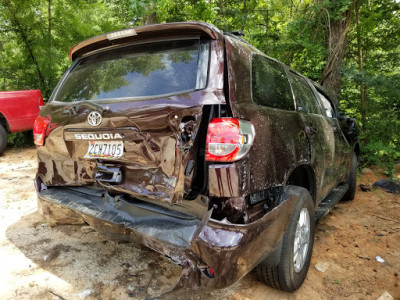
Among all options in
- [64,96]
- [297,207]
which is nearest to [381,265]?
[297,207]

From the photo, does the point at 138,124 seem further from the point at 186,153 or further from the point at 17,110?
the point at 17,110

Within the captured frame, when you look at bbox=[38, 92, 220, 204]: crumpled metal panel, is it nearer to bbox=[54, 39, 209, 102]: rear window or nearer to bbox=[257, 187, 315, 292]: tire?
bbox=[54, 39, 209, 102]: rear window

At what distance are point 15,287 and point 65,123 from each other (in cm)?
126

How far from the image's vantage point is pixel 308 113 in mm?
2906

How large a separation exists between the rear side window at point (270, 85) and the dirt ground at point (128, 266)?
1.47 meters

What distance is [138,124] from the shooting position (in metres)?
1.89

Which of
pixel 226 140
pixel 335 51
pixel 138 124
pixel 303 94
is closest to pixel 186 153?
Answer: pixel 226 140

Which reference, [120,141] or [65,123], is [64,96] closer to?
[65,123]

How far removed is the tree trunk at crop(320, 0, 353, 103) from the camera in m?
6.82

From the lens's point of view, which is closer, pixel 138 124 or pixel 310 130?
pixel 138 124

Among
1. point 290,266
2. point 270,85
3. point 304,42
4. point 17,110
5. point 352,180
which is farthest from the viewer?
point 304,42

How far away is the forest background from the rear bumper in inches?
159

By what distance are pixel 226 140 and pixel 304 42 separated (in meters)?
6.20

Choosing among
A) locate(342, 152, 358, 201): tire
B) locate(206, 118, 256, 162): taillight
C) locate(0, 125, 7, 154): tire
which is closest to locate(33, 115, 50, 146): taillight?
locate(206, 118, 256, 162): taillight
